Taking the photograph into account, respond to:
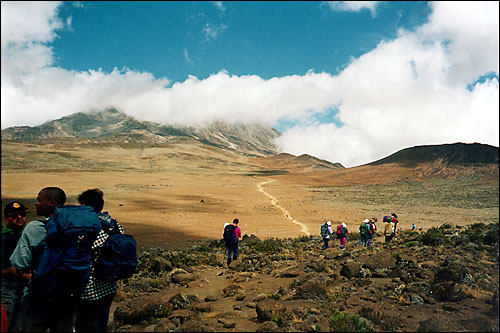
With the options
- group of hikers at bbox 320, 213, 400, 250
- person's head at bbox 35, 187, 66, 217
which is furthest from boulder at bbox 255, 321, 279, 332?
group of hikers at bbox 320, 213, 400, 250

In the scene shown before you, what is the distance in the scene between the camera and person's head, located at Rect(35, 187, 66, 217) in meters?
3.85

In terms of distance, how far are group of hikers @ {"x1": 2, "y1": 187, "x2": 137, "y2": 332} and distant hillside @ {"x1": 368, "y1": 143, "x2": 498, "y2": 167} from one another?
81.3 metres

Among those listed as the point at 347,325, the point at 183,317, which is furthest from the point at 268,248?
the point at 347,325

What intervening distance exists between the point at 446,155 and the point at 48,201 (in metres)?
101

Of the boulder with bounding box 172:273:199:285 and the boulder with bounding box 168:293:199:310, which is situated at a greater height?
the boulder with bounding box 168:293:199:310

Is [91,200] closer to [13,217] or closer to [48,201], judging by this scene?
[48,201]

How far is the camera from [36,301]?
348 centimetres

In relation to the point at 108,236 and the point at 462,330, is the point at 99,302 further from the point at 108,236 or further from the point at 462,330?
the point at 462,330

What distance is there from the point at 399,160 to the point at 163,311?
108660mm

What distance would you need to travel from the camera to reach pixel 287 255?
13.6 m

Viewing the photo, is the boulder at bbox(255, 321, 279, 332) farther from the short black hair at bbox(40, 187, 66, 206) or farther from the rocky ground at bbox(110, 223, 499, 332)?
the short black hair at bbox(40, 187, 66, 206)

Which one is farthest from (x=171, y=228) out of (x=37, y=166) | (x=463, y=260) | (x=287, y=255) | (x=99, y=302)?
(x=37, y=166)

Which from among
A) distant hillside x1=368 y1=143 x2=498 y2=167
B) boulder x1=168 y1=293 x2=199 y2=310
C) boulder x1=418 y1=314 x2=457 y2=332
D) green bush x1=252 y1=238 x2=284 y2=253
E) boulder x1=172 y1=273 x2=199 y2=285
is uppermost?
distant hillside x1=368 y1=143 x2=498 y2=167

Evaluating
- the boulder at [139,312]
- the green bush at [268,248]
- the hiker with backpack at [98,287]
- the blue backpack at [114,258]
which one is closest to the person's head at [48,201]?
the hiker with backpack at [98,287]
